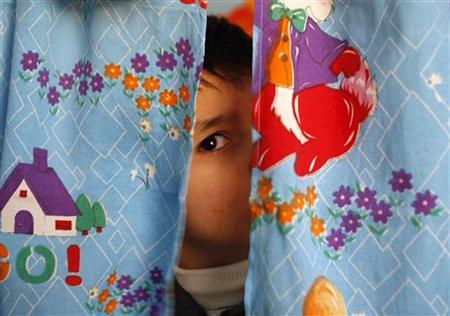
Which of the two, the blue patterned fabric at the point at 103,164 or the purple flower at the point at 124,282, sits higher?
the blue patterned fabric at the point at 103,164

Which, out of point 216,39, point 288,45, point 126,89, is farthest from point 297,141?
point 216,39

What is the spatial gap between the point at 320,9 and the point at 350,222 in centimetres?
32

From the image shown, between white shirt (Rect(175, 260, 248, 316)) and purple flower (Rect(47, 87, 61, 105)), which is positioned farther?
white shirt (Rect(175, 260, 248, 316))

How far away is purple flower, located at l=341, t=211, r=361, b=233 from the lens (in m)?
0.72

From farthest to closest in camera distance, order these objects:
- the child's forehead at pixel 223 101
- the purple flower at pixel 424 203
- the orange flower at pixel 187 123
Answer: the child's forehead at pixel 223 101, the orange flower at pixel 187 123, the purple flower at pixel 424 203

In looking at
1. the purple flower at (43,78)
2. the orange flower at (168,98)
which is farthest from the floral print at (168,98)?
the purple flower at (43,78)

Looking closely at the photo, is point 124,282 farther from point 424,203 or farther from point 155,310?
point 424,203

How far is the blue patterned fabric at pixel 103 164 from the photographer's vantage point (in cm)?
81

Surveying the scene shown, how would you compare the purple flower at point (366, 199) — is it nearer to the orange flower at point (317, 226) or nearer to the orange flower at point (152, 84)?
the orange flower at point (317, 226)

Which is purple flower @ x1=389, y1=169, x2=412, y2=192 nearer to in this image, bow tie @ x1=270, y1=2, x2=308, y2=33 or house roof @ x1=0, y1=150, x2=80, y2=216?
bow tie @ x1=270, y1=2, x2=308, y2=33

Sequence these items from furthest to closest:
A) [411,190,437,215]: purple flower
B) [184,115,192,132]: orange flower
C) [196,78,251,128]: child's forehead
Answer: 1. [196,78,251,128]: child's forehead
2. [184,115,192,132]: orange flower
3. [411,190,437,215]: purple flower

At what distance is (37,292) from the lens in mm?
815

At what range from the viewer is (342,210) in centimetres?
73

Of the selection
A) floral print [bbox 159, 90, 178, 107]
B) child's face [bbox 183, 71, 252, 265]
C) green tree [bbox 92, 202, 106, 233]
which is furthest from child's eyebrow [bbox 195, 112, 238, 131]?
green tree [bbox 92, 202, 106, 233]
